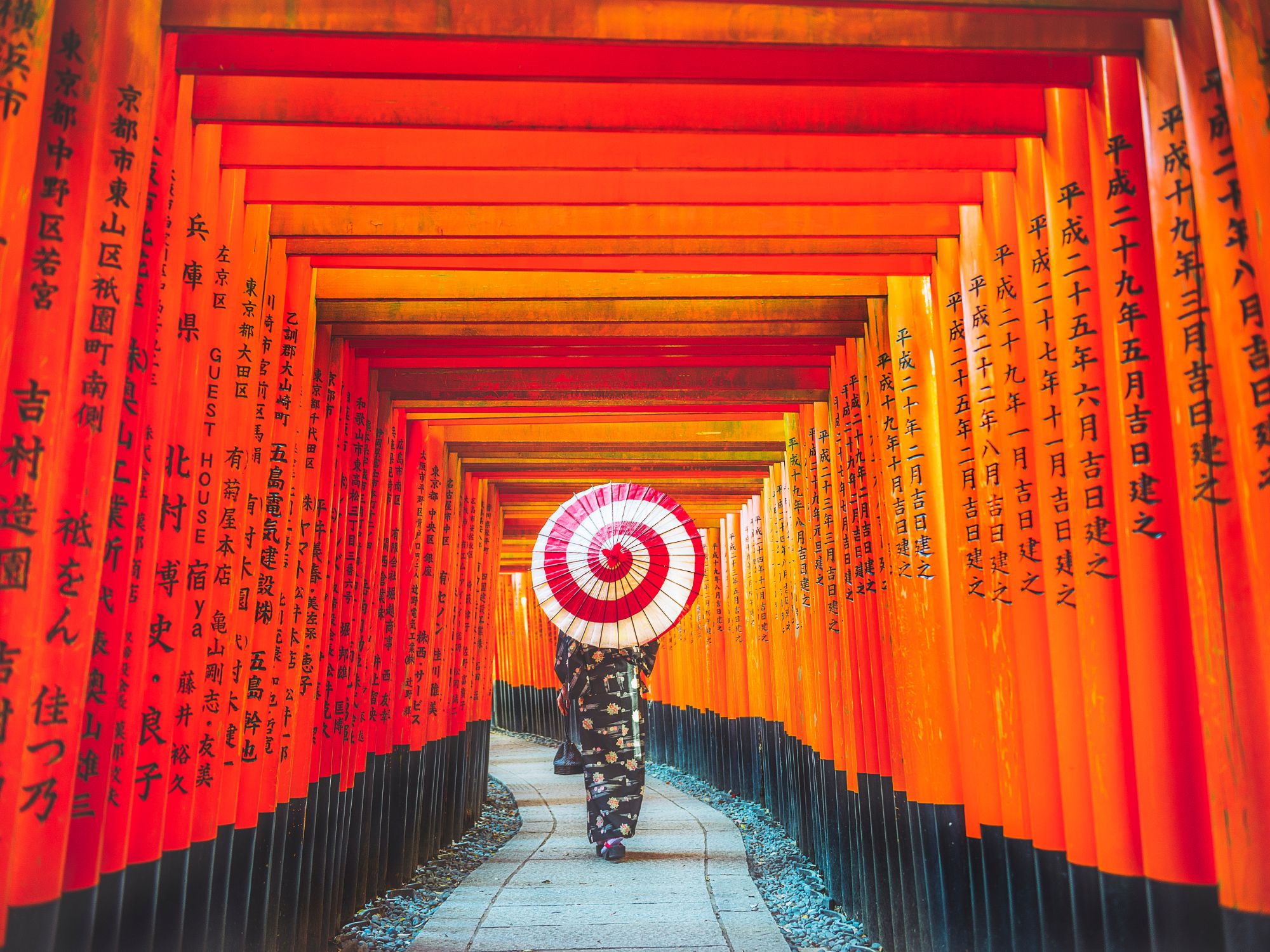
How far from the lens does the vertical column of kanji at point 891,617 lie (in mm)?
5215

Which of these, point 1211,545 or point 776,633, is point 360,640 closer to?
point 776,633

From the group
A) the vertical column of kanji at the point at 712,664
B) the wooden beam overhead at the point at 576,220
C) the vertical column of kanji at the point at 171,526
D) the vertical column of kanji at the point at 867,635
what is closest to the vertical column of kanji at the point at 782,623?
the vertical column of kanji at the point at 867,635

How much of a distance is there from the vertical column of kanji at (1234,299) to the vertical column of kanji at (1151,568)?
316 millimetres

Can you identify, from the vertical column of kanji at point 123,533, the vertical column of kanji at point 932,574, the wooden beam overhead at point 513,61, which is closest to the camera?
the vertical column of kanji at point 123,533

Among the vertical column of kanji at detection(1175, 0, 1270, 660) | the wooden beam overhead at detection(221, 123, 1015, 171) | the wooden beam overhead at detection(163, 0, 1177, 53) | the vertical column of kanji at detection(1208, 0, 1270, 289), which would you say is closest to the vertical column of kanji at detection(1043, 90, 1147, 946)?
the wooden beam overhead at detection(163, 0, 1177, 53)

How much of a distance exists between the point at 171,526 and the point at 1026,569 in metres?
3.19

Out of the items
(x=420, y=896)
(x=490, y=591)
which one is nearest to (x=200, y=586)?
(x=420, y=896)

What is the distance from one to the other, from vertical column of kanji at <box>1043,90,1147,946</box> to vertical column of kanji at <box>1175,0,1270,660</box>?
1.81ft

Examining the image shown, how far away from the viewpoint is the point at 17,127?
248 cm

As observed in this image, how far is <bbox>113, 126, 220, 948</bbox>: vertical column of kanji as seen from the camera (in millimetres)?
3520

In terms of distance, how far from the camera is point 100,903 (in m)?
3.19

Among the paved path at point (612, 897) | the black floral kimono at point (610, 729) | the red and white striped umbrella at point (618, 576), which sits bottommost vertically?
the paved path at point (612, 897)

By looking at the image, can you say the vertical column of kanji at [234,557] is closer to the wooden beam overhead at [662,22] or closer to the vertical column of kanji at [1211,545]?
the wooden beam overhead at [662,22]

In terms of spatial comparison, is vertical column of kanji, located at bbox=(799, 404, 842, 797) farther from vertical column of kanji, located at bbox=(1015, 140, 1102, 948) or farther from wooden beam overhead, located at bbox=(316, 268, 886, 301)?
vertical column of kanji, located at bbox=(1015, 140, 1102, 948)
